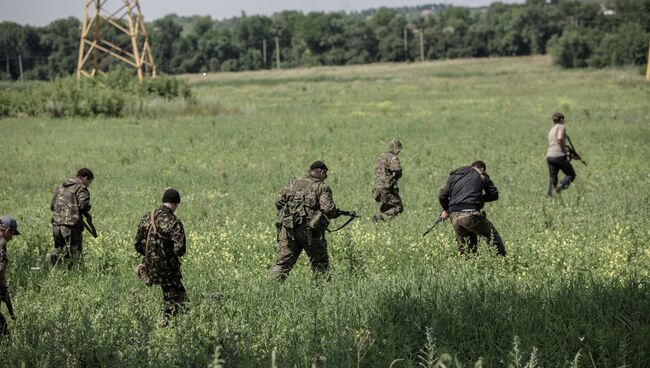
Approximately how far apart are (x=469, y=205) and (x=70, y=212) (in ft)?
18.6

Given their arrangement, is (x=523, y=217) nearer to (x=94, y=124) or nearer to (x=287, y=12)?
(x=94, y=124)

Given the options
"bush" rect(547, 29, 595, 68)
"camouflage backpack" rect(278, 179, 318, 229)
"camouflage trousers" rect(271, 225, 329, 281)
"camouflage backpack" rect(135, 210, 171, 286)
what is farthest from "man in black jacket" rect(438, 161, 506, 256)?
"bush" rect(547, 29, 595, 68)

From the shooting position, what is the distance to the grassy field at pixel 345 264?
675cm

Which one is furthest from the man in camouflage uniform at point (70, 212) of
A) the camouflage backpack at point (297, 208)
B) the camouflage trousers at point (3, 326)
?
the camouflage trousers at point (3, 326)

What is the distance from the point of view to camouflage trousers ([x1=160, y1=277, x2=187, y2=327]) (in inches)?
328

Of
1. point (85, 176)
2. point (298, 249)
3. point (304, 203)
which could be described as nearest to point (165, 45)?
point (85, 176)

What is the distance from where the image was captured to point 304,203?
9656 millimetres

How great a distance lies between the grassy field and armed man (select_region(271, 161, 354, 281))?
0.28m

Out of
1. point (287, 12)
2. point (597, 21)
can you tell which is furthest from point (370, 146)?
point (287, 12)

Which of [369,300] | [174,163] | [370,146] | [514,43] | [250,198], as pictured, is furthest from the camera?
[514,43]

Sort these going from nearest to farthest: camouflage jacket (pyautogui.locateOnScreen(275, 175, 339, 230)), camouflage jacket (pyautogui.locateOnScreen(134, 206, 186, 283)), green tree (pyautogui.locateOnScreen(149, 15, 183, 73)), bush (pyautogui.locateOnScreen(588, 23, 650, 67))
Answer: camouflage jacket (pyautogui.locateOnScreen(134, 206, 186, 283)), camouflage jacket (pyautogui.locateOnScreen(275, 175, 339, 230)), bush (pyautogui.locateOnScreen(588, 23, 650, 67)), green tree (pyautogui.locateOnScreen(149, 15, 183, 73))

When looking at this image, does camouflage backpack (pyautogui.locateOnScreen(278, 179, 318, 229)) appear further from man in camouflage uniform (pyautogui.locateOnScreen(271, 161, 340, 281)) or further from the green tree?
the green tree

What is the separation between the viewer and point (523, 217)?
13.8m

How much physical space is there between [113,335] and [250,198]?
10127 mm
